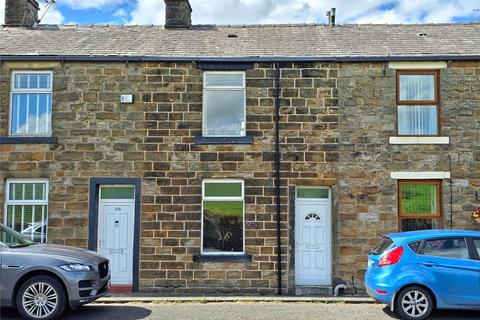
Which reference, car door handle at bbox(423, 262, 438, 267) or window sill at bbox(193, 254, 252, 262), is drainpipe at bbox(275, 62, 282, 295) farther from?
car door handle at bbox(423, 262, 438, 267)

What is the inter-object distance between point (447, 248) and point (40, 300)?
6.77 metres

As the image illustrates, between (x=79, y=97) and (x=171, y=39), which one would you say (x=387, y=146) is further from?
(x=79, y=97)


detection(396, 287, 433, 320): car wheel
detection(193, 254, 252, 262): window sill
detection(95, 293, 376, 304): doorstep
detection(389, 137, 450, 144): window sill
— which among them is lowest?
detection(95, 293, 376, 304): doorstep

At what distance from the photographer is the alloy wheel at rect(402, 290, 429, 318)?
863 cm

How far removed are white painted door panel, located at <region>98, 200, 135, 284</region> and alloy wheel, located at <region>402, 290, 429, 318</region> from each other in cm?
613

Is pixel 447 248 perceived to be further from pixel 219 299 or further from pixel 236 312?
pixel 219 299

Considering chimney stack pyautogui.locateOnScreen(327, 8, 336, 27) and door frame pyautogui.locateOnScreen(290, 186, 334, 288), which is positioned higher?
chimney stack pyautogui.locateOnScreen(327, 8, 336, 27)

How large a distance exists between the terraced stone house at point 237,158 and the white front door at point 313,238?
0.03 meters

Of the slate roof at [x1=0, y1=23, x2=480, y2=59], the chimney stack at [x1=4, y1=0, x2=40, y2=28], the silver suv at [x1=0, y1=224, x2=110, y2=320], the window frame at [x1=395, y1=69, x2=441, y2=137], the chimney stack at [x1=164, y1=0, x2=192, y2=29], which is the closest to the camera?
the silver suv at [x1=0, y1=224, x2=110, y2=320]

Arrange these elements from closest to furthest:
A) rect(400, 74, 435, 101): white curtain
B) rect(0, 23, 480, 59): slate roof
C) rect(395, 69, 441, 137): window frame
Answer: rect(395, 69, 441, 137): window frame
rect(400, 74, 435, 101): white curtain
rect(0, 23, 480, 59): slate roof

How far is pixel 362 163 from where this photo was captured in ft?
39.2

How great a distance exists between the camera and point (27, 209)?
1202 cm

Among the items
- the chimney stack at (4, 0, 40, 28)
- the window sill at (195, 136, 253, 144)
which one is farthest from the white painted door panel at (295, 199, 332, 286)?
the chimney stack at (4, 0, 40, 28)

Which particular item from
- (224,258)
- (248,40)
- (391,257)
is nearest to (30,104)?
(248,40)
